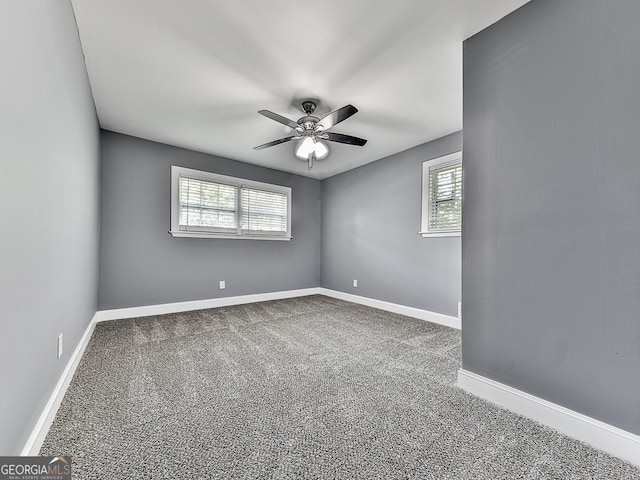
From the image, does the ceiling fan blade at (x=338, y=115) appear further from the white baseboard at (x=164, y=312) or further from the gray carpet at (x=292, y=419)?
the white baseboard at (x=164, y=312)

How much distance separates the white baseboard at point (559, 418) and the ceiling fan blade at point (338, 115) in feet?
6.92

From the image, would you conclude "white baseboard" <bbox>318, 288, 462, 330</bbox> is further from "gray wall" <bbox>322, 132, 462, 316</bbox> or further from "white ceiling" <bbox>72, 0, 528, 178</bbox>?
"white ceiling" <bbox>72, 0, 528, 178</bbox>

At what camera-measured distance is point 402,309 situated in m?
3.93

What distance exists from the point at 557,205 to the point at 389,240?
2741 millimetres

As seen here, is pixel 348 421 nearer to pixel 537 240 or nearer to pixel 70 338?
pixel 537 240

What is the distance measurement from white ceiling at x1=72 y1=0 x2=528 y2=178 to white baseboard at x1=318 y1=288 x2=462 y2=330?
7.53 feet

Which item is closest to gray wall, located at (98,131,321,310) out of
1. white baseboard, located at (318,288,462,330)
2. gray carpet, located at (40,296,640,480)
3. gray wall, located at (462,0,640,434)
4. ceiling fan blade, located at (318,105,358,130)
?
gray carpet, located at (40,296,640,480)

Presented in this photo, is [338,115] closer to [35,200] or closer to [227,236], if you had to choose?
[35,200]

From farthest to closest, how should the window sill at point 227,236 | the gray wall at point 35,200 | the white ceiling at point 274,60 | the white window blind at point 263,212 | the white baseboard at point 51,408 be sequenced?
the white window blind at point 263,212, the window sill at point 227,236, the white ceiling at point 274,60, the white baseboard at point 51,408, the gray wall at point 35,200

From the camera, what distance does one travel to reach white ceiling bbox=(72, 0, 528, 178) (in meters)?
1.69

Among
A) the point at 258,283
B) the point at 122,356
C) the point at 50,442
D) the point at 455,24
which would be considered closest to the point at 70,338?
the point at 122,356

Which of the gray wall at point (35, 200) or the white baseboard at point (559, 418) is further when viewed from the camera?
the white baseboard at point (559, 418)

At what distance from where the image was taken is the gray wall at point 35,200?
93 cm

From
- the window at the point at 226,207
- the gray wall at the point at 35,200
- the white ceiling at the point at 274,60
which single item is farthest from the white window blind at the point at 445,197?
the gray wall at the point at 35,200
